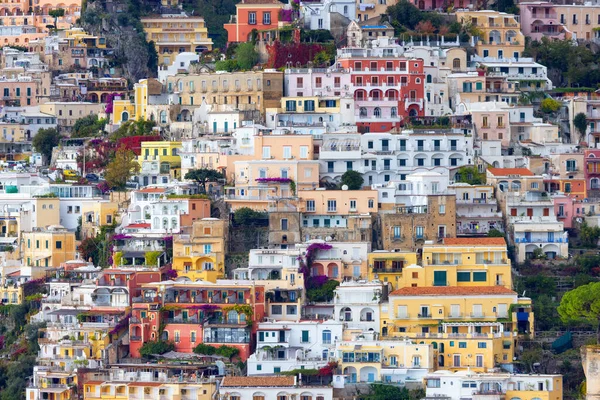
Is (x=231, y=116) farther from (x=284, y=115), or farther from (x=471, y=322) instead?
(x=471, y=322)

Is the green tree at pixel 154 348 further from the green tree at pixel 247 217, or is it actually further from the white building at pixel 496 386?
the white building at pixel 496 386

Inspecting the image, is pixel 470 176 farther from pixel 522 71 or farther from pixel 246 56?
pixel 246 56

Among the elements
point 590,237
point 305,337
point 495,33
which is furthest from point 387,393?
point 495,33

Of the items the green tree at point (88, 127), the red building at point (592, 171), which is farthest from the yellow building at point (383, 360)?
the green tree at point (88, 127)

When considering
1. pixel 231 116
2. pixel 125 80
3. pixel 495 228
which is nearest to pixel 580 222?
pixel 495 228

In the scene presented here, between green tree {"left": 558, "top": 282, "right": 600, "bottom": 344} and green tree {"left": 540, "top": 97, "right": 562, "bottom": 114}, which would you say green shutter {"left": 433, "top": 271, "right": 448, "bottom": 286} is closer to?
green tree {"left": 558, "top": 282, "right": 600, "bottom": 344}

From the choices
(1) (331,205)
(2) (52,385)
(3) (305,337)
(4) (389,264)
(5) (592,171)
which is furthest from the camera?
(5) (592,171)

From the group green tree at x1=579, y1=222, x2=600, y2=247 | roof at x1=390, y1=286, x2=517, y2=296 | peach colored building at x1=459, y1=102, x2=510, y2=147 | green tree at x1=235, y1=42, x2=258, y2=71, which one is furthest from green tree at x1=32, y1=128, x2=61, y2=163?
roof at x1=390, y1=286, x2=517, y2=296
